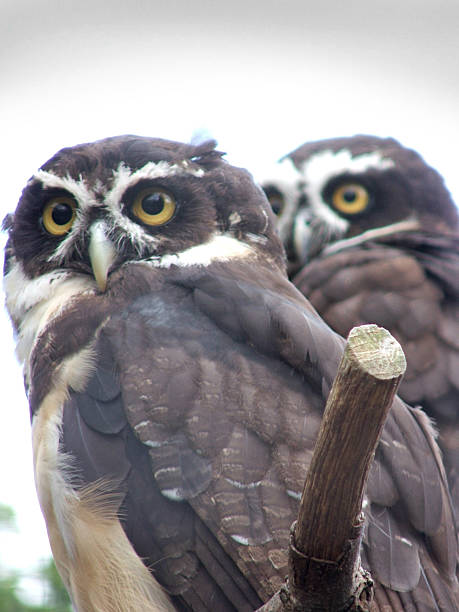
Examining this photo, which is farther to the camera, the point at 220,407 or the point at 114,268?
the point at 114,268

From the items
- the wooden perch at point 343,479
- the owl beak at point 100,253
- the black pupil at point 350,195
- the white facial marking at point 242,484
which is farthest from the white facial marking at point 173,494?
the black pupil at point 350,195

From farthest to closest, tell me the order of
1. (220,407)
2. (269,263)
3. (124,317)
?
1. (269,263)
2. (124,317)
3. (220,407)

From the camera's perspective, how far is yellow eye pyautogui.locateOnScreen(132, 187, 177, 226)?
3678 millimetres

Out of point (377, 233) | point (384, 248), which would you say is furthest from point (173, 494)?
point (377, 233)

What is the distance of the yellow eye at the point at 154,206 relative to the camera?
3.68 m

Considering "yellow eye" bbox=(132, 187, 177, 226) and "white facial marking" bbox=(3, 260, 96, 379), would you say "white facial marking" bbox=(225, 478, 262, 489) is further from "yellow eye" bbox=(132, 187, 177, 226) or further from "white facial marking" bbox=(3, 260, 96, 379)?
"yellow eye" bbox=(132, 187, 177, 226)

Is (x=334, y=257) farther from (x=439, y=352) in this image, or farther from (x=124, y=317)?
(x=124, y=317)

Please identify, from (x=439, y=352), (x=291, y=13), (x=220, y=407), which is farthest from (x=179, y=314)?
(x=291, y=13)

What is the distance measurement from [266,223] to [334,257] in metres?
1.41

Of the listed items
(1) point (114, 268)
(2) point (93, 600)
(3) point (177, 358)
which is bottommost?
(2) point (93, 600)

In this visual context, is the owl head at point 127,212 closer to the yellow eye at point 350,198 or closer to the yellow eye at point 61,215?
the yellow eye at point 61,215

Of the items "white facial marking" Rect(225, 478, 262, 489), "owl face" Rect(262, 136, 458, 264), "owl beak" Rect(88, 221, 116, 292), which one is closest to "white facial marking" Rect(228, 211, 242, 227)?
"owl beak" Rect(88, 221, 116, 292)

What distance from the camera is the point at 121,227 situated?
3.61 m

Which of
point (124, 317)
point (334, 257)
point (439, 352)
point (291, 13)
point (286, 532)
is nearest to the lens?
point (286, 532)
